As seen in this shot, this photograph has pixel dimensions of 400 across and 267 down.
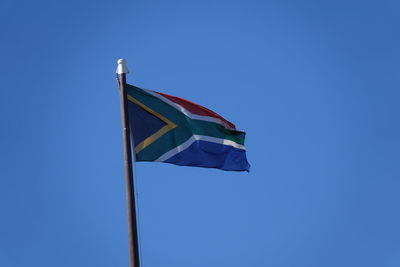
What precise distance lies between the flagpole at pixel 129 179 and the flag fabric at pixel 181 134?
98cm

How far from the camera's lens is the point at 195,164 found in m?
15.8

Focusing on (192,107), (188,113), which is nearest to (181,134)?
(188,113)

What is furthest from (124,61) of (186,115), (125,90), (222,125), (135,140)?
(222,125)

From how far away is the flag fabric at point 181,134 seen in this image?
14.8m

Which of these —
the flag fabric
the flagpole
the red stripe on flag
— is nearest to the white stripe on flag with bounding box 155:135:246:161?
the flag fabric

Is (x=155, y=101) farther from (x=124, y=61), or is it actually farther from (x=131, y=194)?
(x=131, y=194)

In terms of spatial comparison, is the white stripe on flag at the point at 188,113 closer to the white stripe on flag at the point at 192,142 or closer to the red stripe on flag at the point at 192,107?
the red stripe on flag at the point at 192,107

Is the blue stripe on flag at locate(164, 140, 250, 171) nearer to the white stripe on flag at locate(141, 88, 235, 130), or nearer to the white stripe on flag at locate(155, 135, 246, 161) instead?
the white stripe on flag at locate(155, 135, 246, 161)

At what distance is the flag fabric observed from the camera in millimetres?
14781

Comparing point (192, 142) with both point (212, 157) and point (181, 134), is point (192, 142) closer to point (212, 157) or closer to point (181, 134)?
point (181, 134)

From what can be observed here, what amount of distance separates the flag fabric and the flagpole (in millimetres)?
978

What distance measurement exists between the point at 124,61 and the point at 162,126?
6.84 feet

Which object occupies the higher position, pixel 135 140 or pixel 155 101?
pixel 155 101

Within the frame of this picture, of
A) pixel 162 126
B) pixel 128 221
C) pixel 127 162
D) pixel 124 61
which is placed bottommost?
pixel 128 221
